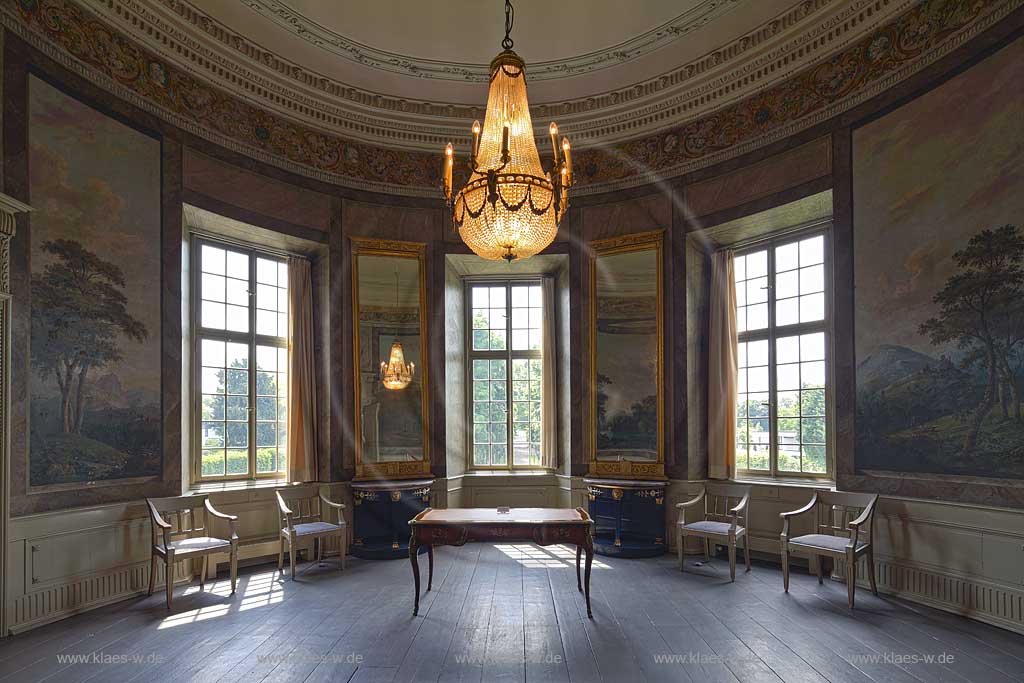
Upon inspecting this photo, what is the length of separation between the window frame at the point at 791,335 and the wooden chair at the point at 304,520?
4693 mm

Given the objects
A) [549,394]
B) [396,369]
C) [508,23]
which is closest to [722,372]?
[549,394]

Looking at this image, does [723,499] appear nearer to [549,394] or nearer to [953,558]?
[953,558]

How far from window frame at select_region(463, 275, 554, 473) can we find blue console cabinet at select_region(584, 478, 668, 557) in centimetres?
152

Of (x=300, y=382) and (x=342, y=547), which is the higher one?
(x=300, y=382)

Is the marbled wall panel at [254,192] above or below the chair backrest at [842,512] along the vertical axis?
above

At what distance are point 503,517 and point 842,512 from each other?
11.2 feet

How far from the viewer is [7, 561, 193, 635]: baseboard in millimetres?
4867

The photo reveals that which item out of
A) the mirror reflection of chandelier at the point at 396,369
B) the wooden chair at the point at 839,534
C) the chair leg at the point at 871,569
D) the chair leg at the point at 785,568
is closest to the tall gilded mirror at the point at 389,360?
the mirror reflection of chandelier at the point at 396,369

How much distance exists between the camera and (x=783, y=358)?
7.46m

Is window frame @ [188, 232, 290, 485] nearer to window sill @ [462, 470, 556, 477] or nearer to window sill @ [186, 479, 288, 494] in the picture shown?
window sill @ [186, 479, 288, 494]

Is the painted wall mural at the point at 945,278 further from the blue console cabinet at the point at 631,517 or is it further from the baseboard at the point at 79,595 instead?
the baseboard at the point at 79,595

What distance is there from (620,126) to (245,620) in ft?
22.7

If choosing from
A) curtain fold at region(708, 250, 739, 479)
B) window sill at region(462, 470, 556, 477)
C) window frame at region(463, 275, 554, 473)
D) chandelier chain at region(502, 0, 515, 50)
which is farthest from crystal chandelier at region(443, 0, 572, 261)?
window sill at region(462, 470, 556, 477)

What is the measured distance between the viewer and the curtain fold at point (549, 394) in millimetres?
9016
